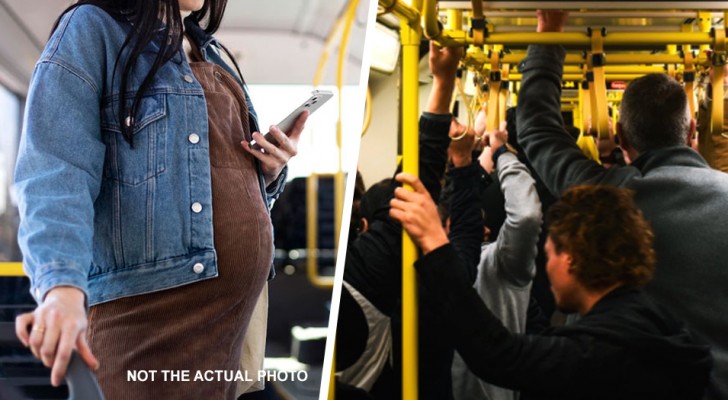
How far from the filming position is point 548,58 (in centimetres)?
140

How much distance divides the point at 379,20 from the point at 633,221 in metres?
0.58

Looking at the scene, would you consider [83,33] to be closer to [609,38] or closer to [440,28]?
[440,28]

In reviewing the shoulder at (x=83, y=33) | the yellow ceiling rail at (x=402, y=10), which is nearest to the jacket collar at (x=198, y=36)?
the shoulder at (x=83, y=33)

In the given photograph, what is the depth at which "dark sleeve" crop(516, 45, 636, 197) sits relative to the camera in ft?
4.42

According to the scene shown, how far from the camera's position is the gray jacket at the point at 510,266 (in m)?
1.34

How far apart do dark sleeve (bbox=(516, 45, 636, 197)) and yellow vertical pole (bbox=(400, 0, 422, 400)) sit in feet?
0.67

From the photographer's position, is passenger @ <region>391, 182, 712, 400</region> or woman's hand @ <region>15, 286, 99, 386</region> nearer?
woman's hand @ <region>15, 286, 99, 386</region>

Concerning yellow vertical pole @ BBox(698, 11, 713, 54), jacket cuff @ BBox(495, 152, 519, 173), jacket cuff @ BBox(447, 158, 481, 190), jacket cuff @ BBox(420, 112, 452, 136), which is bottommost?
jacket cuff @ BBox(447, 158, 481, 190)

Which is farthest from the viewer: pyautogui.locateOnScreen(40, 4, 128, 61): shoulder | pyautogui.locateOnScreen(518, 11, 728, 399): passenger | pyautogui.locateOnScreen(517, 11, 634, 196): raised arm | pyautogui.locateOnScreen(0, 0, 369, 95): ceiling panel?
pyautogui.locateOnScreen(0, 0, 369, 95): ceiling panel

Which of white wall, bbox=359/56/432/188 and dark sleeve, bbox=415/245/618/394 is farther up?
white wall, bbox=359/56/432/188

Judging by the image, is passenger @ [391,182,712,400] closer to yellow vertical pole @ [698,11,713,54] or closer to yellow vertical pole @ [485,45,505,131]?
yellow vertical pole @ [485,45,505,131]

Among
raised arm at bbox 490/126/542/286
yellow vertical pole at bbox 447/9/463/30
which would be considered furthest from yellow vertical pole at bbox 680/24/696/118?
yellow vertical pole at bbox 447/9/463/30

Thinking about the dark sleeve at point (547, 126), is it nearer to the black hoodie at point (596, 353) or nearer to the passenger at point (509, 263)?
the passenger at point (509, 263)

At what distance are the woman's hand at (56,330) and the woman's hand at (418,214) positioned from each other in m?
0.66
